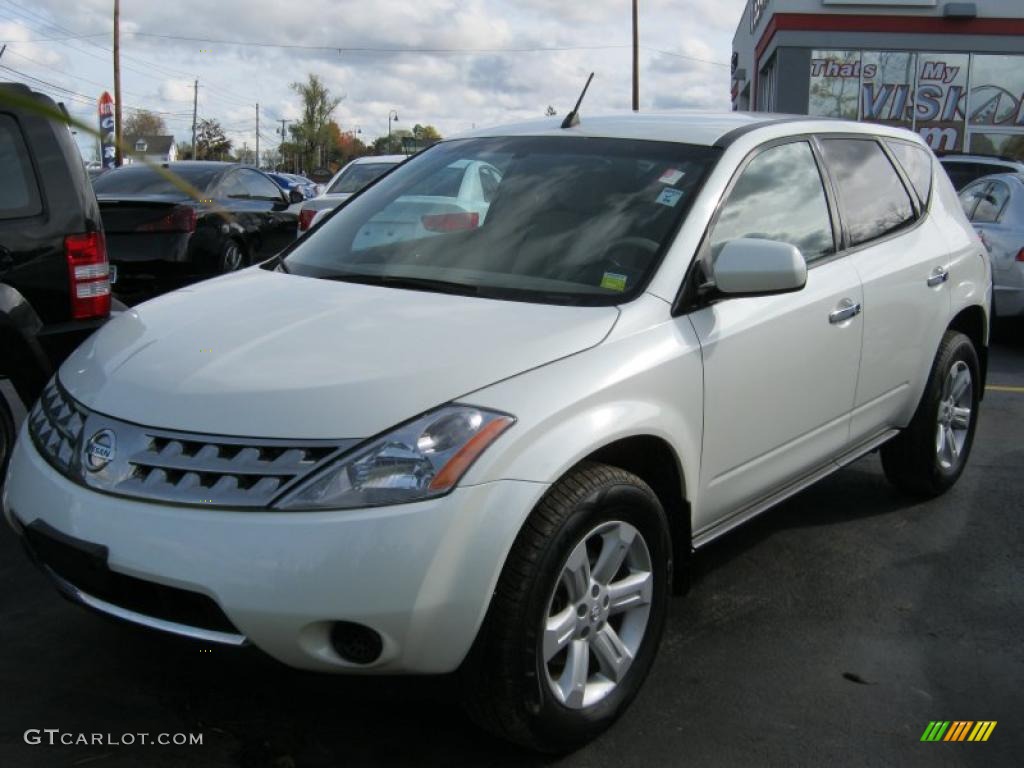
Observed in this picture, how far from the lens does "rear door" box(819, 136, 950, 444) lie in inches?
160

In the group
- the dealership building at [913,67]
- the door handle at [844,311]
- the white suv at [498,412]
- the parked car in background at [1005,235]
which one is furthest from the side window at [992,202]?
the dealership building at [913,67]

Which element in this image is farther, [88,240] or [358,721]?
[88,240]

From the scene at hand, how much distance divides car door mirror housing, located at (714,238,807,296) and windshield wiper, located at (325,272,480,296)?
74 cm

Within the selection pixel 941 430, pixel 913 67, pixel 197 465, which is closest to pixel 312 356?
pixel 197 465

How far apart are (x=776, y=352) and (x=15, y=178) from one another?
123 inches

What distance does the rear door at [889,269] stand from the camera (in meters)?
4.05

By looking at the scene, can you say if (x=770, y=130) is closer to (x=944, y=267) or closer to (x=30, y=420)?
(x=944, y=267)

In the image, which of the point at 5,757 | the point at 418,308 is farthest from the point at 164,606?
the point at 418,308

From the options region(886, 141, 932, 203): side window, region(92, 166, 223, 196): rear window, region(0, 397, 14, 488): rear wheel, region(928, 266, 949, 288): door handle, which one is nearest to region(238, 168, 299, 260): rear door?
region(92, 166, 223, 196): rear window

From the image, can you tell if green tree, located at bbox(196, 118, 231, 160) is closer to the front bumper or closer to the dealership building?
the dealership building

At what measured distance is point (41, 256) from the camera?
14.5ft

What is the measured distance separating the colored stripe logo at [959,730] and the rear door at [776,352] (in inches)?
33.1

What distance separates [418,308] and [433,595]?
39.4 inches

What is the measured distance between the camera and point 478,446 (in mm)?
2414
